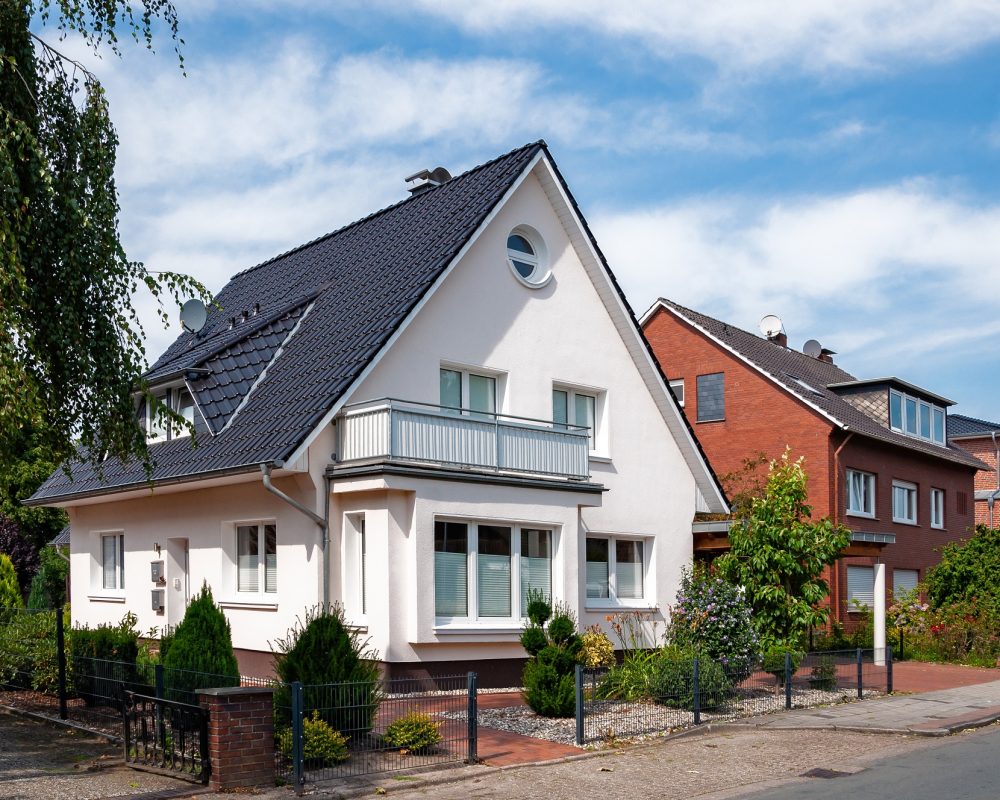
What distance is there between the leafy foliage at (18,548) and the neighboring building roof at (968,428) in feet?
116

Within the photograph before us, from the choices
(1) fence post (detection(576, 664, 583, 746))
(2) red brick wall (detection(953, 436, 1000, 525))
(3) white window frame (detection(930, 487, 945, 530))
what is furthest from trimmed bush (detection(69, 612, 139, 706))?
(2) red brick wall (detection(953, 436, 1000, 525))

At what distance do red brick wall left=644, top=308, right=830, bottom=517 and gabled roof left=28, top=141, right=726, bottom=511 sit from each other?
6620mm

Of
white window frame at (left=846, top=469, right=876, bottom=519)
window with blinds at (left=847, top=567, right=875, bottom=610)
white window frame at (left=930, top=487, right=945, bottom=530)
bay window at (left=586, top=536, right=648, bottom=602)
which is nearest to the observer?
bay window at (left=586, top=536, right=648, bottom=602)

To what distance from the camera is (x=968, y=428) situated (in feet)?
158

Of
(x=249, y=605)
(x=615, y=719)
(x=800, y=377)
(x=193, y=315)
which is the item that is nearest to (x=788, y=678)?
(x=615, y=719)

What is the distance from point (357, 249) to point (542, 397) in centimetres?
528

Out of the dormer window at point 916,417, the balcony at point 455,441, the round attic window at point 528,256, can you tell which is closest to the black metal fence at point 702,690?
the balcony at point 455,441

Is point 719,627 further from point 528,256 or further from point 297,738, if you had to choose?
point 297,738

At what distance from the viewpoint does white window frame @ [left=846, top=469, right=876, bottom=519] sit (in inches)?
1137

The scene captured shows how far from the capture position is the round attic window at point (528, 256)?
1927 cm

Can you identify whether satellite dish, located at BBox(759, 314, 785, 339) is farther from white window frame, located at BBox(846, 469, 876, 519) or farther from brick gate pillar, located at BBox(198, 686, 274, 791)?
brick gate pillar, located at BBox(198, 686, 274, 791)

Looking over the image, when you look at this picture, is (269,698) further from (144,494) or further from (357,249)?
(357,249)

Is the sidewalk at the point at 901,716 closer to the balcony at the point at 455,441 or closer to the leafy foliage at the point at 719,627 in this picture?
the leafy foliage at the point at 719,627

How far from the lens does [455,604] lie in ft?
53.2
